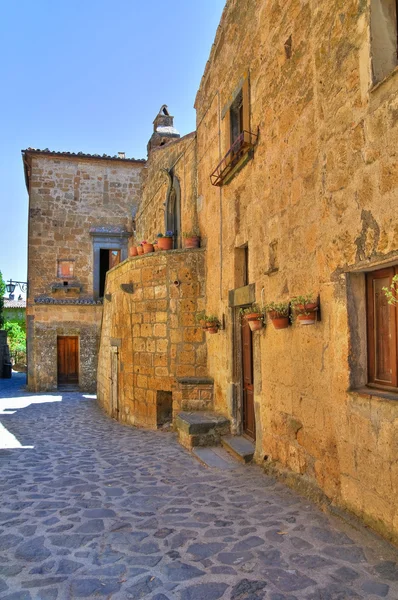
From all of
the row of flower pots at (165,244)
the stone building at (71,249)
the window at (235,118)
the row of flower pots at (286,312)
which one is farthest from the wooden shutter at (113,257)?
the row of flower pots at (286,312)

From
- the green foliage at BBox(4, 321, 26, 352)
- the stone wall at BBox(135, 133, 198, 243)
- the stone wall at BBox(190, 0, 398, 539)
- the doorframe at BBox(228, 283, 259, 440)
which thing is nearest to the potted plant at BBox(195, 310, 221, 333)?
the doorframe at BBox(228, 283, 259, 440)

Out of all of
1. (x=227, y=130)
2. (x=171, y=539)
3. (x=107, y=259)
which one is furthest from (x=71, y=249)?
(x=171, y=539)

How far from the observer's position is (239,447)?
6.02m

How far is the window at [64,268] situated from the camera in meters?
16.8

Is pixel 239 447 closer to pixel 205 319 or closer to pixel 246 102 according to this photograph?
pixel 205 319

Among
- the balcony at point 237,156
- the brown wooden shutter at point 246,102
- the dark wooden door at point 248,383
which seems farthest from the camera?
the dark wooden door at point 248,383

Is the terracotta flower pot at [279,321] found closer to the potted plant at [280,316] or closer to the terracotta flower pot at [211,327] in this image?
the potted plant at [280,316]

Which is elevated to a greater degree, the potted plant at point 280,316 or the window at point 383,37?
the window at point 383,37

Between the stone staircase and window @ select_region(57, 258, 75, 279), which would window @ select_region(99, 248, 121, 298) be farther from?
the stone staircase

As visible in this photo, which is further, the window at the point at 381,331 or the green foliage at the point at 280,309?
the green foliage at the point at 280,309

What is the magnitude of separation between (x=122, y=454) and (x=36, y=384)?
1032 centimetres

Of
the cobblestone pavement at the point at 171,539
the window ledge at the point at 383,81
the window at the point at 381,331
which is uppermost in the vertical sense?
the window ledge at the point at 383,81

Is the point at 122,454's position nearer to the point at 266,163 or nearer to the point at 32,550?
Result: the point at 32,550

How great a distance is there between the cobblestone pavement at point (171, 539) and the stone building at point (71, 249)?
33.3ft
